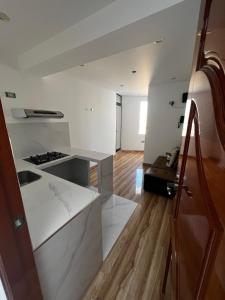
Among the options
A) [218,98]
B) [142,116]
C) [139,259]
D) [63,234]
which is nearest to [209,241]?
[218,98]

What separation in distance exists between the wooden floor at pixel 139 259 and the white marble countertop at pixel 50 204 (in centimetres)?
89

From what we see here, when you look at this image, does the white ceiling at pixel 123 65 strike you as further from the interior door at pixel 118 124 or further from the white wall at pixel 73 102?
the interior door at pixel 118 124

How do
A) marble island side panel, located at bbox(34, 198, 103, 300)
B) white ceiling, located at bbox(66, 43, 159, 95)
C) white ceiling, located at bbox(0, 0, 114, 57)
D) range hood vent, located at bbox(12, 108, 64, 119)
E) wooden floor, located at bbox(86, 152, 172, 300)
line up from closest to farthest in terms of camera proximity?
marble island side panel, located at bbox(34, 198, 103, 300), white ceiling, located at bbox(0, 0, 114, 57), wooden floor, located at bbox(86, 152, 172, 300), white ceiling, located at bbox(66, 43, 159, 95), range hood vent, located at bbox(12, 108, 64, 119)

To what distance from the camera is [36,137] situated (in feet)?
8.43

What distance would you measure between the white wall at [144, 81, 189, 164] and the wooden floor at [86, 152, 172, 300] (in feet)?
6.79

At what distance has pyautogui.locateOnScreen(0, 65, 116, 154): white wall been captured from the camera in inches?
89.1

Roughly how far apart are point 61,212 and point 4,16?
5.74 feet

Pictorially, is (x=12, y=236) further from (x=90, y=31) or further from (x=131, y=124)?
(x=131, y=124)

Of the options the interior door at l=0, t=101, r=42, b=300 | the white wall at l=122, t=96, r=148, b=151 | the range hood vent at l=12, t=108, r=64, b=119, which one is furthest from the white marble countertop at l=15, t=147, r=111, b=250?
the white wall at l=122, t=96, r=148, b=151

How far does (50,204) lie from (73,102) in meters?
2.76

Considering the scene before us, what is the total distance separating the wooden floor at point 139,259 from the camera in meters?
1.31

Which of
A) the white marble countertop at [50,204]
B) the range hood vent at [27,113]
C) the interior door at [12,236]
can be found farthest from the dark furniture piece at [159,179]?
the interior door at [12,236]

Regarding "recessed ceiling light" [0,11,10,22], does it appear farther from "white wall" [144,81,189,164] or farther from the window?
the window

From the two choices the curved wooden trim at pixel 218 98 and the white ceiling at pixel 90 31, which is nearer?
the curved wooden trim at pixel 218 98
